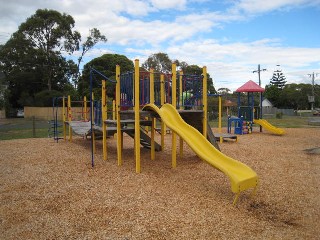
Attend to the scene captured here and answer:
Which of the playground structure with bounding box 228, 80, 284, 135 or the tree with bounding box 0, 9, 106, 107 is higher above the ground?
the tree with bounding box 0, 9, 106, 107

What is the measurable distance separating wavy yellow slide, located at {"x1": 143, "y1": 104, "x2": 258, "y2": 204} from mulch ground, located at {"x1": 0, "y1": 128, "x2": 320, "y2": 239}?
1.08ft

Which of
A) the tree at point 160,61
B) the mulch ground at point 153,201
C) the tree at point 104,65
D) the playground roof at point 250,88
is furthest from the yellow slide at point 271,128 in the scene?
the tree at point 160,61

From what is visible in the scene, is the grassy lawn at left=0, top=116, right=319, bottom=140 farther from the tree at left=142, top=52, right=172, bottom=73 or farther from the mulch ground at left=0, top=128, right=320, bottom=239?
the tree at left=142, top=52, right=172, bottom=73

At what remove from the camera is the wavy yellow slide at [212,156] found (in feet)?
15.0

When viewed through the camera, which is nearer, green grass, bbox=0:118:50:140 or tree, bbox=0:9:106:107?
green grass, bbox=0:118:50:140

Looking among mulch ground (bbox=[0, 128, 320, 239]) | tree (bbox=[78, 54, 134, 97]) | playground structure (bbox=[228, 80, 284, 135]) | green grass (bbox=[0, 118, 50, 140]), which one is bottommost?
mulch ground (bbox=[0, 128, 320, 239])

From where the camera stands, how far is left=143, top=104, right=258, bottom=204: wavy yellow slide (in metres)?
4.57

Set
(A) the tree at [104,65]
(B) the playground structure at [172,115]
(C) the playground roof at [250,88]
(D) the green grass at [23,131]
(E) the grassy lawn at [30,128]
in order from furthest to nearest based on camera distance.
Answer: (A) the tree at [104,65] → (C) the playground roof at [250,88] → (E) the grassy lawn at [30,128] → (D) the green grass at [23,131] → (B) the playground structure at [172,115]

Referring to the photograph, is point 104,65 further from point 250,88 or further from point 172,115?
point 172,115

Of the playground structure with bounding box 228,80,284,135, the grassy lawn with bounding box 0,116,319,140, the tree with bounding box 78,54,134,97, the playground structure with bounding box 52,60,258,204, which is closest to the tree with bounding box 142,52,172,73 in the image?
the tree with bounding box 78,54,134,97

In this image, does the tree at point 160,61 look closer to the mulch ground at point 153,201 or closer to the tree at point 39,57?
the tree at point 39,57

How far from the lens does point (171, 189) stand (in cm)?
529

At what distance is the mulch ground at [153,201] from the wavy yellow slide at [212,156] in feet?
1.08

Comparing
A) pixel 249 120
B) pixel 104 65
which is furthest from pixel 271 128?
pixel 104 65
